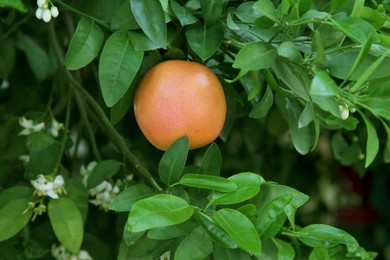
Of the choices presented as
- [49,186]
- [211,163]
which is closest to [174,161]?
[211,163]

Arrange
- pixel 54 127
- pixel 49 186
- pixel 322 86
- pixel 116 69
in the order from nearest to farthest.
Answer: pixel 322 86 → pixel 116 69 → pixel 49 186 → pixel 54 127

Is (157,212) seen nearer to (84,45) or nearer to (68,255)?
(84,45)

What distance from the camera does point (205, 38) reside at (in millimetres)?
625

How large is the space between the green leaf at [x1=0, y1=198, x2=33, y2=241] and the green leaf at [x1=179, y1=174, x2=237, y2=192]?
0.20 m

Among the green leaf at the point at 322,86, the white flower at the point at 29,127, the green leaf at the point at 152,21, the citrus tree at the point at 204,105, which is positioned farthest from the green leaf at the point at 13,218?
the green leaf at the point at 322,86

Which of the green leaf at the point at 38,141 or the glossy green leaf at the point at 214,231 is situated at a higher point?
the glossy green leaf at the point at 214,231

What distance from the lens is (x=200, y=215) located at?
58cm

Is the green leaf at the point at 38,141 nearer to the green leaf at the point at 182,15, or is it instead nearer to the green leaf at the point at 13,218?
the green leaf at the point at 13,218

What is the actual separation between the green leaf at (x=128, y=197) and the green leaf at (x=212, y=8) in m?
0.15

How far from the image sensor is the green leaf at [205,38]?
0.62 m

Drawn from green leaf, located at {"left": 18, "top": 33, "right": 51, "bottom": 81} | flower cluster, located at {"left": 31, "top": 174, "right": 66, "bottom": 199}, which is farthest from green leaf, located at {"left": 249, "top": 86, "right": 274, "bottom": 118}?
green leaf, located at {"left": 18, "top": 33, "right": 51, "bottom": 81}

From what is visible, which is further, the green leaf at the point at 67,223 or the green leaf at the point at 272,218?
the green leaf at the point at 67,223

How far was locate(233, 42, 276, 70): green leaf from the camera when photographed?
22.5 inches

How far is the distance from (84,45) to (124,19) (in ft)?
0.13
